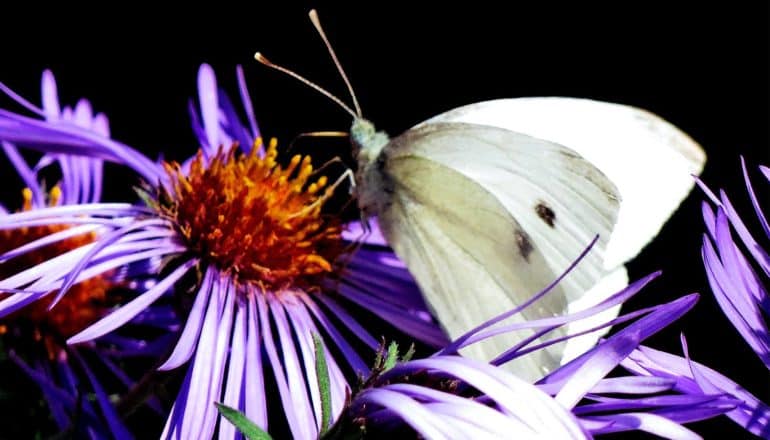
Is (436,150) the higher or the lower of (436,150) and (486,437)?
the higher


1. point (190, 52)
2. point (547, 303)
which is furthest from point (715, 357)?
point (190, 52)

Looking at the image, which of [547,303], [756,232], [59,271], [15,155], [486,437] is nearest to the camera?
[486,437]

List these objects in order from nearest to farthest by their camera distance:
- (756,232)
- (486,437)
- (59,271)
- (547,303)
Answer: (486,437), (59,271), (547,303), (756,232)

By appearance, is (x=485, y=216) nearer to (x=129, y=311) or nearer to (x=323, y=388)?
(x=129, y=311)

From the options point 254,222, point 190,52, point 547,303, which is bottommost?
point 547,303

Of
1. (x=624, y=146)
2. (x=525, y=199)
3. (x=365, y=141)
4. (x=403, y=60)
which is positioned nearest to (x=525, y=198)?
(x=525, y=199)

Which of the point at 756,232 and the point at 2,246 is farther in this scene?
the point at 756,232

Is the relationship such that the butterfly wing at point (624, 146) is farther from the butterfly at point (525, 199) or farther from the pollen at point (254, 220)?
the pollen at point (254, 220)

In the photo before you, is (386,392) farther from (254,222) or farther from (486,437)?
(254,222)

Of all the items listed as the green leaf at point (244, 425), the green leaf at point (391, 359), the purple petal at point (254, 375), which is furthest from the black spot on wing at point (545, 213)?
the green leaf at point (244, 425)
